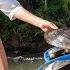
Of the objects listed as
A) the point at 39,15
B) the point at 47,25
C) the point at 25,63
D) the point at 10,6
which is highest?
the point at 10,6

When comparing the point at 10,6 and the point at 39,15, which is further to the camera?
the point at 39,15

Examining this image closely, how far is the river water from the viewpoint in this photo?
811 centimetres

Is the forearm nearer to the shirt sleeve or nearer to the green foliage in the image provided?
the shirt sleeve

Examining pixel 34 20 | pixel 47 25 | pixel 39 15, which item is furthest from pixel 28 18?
pixel 39 15

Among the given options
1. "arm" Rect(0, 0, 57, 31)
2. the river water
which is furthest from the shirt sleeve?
the river water

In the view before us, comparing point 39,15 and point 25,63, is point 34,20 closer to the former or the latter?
point 25,63

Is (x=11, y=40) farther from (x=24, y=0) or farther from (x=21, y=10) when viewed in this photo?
(x=21, y=10)

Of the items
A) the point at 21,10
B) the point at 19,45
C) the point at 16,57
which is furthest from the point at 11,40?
the point at 21,10

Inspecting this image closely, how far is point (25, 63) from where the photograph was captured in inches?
338

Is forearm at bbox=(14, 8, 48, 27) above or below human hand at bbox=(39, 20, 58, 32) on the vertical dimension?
above

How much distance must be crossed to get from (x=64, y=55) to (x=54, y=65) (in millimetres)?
122

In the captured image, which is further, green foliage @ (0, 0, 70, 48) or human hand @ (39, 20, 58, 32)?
green foliage @ (0, 0, 70, 48)

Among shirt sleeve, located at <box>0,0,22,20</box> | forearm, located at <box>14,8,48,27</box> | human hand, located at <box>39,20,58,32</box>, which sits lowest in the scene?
human hand, located at <box>39,20,58,32</box>

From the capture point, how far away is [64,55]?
3307 millimetres
